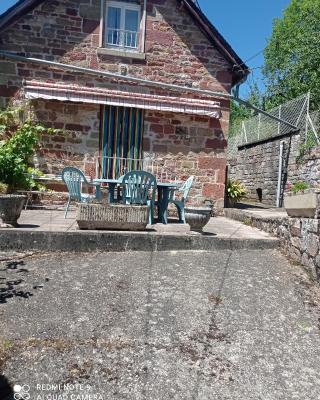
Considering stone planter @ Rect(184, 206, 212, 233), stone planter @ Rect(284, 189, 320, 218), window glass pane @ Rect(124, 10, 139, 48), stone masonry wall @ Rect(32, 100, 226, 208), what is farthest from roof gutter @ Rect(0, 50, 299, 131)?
stone planter @ Rect(284, 189, 320, 218)

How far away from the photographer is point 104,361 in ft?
8.20

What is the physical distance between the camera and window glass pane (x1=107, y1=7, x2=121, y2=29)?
28.0ft

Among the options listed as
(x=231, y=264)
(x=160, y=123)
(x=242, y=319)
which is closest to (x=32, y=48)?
(x=160, y=123)

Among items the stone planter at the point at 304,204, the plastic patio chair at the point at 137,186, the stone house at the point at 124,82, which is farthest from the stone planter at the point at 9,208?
the stone house at the point at 124,82

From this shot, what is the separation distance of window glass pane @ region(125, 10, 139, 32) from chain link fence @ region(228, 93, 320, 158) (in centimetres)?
501

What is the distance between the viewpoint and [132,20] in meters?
8.67

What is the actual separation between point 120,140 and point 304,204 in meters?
5.09

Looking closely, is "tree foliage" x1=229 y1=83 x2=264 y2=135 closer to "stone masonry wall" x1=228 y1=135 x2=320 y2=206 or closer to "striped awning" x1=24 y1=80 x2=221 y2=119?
"stone masonry wall" x1=228 y1=135 x2=320 y2=206

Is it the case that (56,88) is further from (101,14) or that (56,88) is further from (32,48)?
(101,14)

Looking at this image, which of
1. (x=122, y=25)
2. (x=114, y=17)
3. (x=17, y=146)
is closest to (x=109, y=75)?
(x=122, y=25)

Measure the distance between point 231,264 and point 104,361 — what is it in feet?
7.52

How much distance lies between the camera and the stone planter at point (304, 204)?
13.6ft

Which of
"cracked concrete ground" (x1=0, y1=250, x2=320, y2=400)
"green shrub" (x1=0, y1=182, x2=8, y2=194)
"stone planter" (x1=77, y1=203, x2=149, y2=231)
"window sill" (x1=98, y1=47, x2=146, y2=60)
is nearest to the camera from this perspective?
"cracked concrete ground" (x1=0, y1=250, x2=320, y2=400)

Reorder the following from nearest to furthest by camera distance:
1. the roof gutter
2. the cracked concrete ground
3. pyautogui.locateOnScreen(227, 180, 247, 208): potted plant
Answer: the cracked concrete ground
the roof gutter
pyautogui.locateOnScreen(227, 180, 247, 208): potted plant
